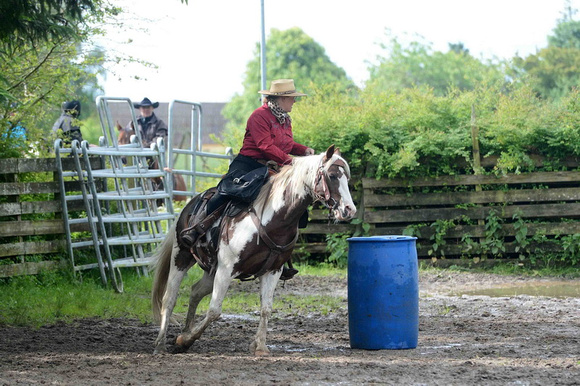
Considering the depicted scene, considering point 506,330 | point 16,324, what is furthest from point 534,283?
point 16,324

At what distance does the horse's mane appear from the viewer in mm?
6297

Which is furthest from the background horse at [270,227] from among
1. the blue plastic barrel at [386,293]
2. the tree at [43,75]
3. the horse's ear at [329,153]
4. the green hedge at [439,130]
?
the green hedge at [439,130]

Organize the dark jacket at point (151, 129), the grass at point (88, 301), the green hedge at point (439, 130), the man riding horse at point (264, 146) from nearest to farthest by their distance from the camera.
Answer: the man riding horse at point (264, 146)
the grass at point (88, 301)
the green hedge at point (439, 130)
the dark jacket at point (151, 129)

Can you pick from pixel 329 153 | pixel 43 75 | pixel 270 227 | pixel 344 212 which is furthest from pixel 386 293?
pixel 43 75

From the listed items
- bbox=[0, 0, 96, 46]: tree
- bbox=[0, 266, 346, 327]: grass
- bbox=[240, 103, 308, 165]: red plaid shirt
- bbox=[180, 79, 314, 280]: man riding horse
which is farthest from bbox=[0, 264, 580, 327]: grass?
bbox=[0, 0, 96, 46]: tree

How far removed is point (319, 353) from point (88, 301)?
3.56 metres

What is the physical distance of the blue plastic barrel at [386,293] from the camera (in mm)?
6602

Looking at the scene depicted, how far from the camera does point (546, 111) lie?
40.5 ft

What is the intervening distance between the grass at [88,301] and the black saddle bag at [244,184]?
238cm

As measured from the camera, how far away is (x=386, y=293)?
662 centimetres

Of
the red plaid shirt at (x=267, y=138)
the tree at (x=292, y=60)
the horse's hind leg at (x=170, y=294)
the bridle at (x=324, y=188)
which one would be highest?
the tree at (x=292, y=60)

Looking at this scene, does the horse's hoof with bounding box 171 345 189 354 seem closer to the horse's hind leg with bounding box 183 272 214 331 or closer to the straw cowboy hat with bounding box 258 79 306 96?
the horse's hind leg with bounding box 183 272 214 331

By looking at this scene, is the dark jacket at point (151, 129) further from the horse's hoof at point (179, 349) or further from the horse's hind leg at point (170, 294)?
the horse's hoof at point (179, 349)

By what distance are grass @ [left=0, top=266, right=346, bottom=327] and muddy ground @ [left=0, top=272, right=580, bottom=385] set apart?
385 mm
